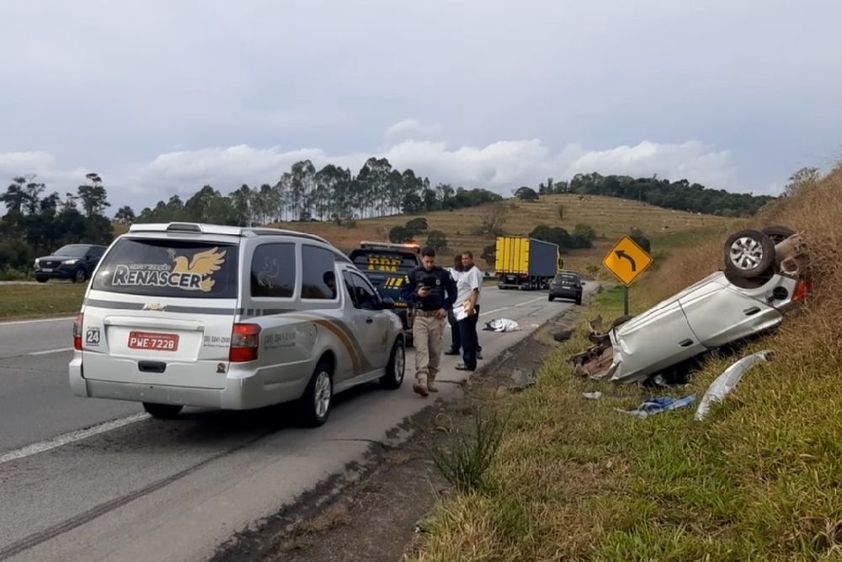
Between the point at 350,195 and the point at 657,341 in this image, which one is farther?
the point at 350,195

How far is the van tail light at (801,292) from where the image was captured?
829 cm

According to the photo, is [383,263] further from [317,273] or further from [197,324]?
[197,324]

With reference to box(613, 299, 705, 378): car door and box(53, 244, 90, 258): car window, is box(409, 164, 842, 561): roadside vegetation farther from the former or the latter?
box(53, 244, 90, 258): car window

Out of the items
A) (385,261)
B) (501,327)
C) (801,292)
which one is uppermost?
(385,261)

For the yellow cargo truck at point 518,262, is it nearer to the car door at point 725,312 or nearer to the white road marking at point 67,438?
the car door at point 725,312

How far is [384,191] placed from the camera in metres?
123

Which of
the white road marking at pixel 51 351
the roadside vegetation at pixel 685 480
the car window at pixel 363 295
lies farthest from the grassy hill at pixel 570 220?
the roadside vegetation at pixel 685 480

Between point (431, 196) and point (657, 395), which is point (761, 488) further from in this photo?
point (431, 196)

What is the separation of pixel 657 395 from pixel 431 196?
403 ft

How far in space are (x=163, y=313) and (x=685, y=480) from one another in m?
4.33

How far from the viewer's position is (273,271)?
24.4 ft

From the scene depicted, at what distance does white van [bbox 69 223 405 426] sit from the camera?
6.73 metres

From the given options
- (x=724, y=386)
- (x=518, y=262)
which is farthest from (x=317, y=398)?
(x=518, y=262)

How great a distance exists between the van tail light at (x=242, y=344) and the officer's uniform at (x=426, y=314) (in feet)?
12.2
